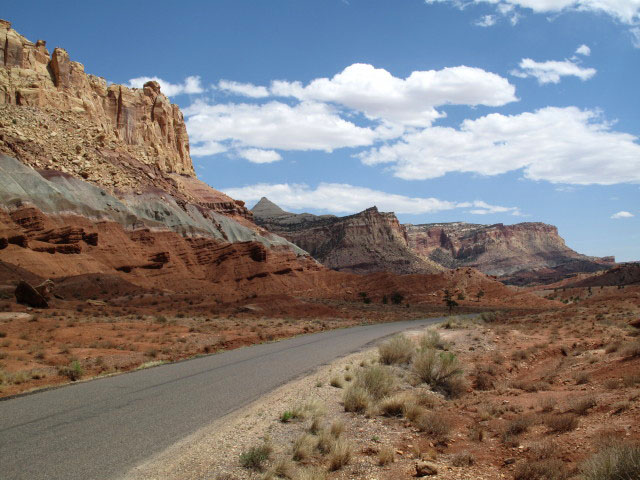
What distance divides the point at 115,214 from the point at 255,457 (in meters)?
69.0

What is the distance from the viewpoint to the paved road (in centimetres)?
676

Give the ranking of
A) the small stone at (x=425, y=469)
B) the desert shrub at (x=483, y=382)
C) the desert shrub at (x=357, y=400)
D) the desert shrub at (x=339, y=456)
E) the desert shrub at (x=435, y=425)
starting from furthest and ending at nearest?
the desert shrub at (x=483, y=382), the desert shrub at (x=357, y=400), the desert shrub at (x=435, y=425), the desert shrub at (x=339, y=456), the small stone at (x=425, y=469)

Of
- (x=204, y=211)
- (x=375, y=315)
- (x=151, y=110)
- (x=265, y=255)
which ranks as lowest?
(x=375, y=315)

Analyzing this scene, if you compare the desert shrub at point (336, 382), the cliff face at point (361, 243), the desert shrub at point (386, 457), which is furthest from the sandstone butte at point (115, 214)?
the desert shrub at point (386, 457)

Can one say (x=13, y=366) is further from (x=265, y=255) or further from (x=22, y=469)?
(x=265, y=255)

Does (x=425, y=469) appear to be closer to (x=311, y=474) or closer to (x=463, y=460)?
(x=463, y=460)

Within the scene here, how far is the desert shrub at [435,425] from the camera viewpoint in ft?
28.1

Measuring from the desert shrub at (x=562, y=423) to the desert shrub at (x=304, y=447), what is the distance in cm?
385

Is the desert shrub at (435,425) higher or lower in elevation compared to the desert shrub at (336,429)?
lower

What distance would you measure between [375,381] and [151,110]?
11125 cm

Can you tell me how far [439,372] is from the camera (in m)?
13.4

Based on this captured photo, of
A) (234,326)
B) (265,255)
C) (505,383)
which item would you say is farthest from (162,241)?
(505,383)

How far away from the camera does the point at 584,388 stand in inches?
434

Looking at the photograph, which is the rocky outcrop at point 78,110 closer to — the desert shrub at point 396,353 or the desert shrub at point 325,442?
the desert shrub at point 396,353
